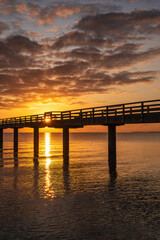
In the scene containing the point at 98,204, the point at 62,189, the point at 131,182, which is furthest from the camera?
the point at 131,182

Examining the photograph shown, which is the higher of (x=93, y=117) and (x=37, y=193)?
(x=93, y=117)

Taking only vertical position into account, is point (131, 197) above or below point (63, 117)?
below

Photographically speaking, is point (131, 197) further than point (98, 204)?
Yes

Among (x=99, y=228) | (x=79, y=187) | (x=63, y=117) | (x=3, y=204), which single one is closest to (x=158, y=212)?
(x=99, y=228)

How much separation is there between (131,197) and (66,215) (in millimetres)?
4108

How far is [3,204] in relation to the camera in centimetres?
1206

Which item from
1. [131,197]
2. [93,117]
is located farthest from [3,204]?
[93,117]

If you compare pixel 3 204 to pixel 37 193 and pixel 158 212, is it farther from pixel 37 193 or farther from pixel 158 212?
pixel 158 212

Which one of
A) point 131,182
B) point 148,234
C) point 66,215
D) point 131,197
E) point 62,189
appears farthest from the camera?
point 131,182

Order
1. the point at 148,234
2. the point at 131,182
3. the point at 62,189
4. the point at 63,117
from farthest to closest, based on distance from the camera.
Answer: the point at 63,117
the point at 131,182
the point at 62,189
the point at 148,234

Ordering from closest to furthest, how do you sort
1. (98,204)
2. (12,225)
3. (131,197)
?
1. (12,225)
2. (98,204)
3. (131,197)

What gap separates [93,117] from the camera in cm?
2764

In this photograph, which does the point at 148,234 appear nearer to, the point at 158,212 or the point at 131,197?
the point at 158,212

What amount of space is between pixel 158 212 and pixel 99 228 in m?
3.06
